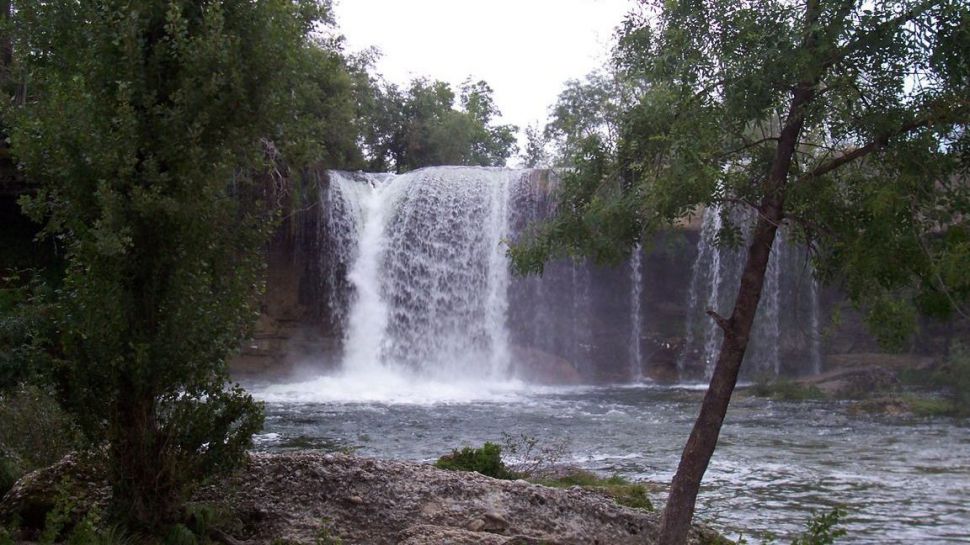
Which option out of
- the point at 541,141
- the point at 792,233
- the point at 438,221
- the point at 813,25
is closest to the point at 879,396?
the point at 438,221

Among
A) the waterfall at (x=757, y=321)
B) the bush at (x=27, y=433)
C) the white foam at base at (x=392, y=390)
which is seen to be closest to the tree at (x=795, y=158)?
the bush at (x=27, y=433)

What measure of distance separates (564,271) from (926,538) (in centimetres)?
1918

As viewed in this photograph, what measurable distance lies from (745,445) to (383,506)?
9.51 meters

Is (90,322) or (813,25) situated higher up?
(813,25)

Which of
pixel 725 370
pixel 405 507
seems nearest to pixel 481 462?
pixel 405 507

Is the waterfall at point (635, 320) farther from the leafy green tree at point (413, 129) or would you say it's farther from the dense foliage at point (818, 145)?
the dense foliage at point (818, 145)

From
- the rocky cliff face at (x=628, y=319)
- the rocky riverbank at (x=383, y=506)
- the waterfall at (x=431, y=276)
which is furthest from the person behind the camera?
the rocky cliff face at (x=628, y=319)

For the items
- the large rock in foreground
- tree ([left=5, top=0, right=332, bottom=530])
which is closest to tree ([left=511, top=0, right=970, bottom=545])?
the large rock in foreground

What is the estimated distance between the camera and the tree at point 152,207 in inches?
209

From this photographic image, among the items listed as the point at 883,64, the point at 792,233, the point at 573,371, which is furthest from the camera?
the point at 573,371

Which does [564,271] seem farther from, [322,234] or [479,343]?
[322,234]

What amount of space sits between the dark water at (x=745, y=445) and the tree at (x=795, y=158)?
3.64 metres

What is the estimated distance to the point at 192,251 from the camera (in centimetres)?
552

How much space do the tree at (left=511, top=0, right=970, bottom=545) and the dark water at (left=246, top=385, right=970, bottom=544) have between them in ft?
11.9
